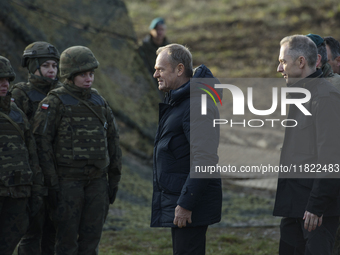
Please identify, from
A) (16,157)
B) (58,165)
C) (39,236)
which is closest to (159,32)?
(58,165)

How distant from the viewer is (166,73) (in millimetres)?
3592

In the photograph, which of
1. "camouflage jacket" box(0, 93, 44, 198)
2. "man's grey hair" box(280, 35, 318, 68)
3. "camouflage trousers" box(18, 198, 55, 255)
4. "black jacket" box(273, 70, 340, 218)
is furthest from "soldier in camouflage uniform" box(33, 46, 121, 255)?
"man's grey hair" box(280, 35, 318, 68)

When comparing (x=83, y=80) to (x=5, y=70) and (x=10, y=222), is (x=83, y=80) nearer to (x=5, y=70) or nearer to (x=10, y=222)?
(x=5, y=70)

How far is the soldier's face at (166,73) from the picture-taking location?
11.8 feet

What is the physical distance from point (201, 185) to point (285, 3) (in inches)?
1133

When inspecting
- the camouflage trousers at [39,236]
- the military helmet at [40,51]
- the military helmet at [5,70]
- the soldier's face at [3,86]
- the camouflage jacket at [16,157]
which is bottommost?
the camouflage trousers at [39,236]

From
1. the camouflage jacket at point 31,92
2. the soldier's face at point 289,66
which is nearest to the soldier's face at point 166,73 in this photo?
the soldier's face at point 289,66

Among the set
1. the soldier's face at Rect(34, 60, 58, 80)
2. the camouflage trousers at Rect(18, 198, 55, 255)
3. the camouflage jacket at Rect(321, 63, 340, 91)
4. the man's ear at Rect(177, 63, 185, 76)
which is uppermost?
the soldier's face at Rect(34, 60, 58, 80)

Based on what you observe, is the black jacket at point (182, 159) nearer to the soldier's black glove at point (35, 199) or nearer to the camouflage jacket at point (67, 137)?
the camouflage jacket at point (67, 137)

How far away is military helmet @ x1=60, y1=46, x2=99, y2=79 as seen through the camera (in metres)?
4.29

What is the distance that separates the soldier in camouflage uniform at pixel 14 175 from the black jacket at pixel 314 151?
1.99 meters

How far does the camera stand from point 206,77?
140 inches

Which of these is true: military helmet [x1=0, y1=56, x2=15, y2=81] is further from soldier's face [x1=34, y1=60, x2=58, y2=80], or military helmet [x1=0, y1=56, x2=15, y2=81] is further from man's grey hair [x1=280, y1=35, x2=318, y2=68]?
man's grey hair [x1=280, y1=35, x2=318, y2=68]

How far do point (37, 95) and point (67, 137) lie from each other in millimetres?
777
